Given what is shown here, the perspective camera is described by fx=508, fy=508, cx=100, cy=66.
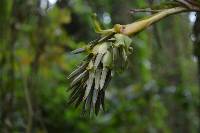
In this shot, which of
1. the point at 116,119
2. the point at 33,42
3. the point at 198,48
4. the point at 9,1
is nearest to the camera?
the point at 198,48

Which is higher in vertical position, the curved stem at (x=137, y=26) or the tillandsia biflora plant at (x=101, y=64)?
the curved stem at (x=137, y=26)

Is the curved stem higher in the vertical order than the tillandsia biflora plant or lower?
higher

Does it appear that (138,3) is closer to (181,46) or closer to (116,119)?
(181,46)

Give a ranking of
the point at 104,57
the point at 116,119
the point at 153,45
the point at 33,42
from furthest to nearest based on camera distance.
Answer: the point at 116,119 → the point at 33,42 → the point at 153,45 → the point at 104,57

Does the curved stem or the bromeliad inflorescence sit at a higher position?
the curved stem

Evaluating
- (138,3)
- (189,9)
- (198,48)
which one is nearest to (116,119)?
(138,3)
